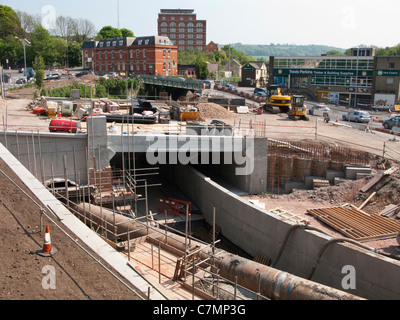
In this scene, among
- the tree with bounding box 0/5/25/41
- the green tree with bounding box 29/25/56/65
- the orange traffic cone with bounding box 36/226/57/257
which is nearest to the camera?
the orange traffic cone with bounding box 36/226/57/257

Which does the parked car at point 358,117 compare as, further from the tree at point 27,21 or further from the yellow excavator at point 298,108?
the tree at point 27,21

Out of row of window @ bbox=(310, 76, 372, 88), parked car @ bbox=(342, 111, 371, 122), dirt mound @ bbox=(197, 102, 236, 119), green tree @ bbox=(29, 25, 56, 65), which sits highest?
green tree @ bbox=(29, 25, 56, 65)

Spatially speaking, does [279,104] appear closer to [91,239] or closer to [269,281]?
[269,281]

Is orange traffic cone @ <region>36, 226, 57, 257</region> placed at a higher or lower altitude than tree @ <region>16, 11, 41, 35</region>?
lower

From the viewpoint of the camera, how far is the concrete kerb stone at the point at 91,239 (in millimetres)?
8836

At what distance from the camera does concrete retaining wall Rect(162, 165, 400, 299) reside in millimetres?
12367

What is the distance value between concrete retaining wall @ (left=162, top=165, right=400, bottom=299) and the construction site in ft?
0.15

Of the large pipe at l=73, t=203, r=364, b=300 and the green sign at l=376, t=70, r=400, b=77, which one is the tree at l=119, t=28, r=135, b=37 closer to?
the green sign at l=376, t=70, r=400, b=77

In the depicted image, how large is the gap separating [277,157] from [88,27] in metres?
109

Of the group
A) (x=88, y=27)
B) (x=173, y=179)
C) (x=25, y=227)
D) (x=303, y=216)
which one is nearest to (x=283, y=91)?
(x=173, y=179)

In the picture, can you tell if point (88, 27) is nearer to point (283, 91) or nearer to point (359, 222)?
point (283, 91)

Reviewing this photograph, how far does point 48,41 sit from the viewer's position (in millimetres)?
83625
